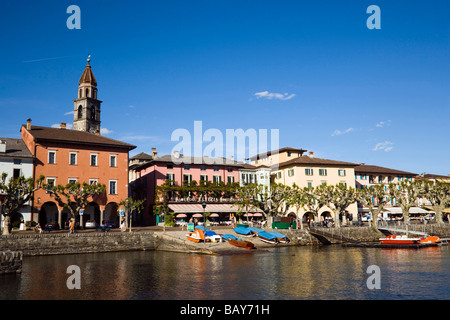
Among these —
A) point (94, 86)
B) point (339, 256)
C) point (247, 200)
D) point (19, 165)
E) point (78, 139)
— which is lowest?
point (339, 256)

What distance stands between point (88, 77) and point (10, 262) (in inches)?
2931

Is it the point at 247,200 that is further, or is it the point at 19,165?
the point at 247,200

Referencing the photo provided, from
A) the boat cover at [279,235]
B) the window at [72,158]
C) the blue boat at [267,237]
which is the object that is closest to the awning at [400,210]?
the boat cover at [279,235]

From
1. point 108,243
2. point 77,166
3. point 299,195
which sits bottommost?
point 108,243

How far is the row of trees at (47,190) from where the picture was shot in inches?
1695

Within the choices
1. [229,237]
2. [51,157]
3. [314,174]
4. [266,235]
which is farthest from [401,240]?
[51,157]

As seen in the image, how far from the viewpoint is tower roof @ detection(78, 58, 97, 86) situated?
312 feet

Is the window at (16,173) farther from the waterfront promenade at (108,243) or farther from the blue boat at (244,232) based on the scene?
the blue boat at (244,232)

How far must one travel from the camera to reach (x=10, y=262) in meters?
29.3

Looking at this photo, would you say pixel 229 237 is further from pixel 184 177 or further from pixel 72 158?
pixel 72 158

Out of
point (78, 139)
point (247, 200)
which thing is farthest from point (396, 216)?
point (78, 139)

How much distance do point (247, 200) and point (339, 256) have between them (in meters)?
20.8

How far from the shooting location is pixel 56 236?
43.5 m
